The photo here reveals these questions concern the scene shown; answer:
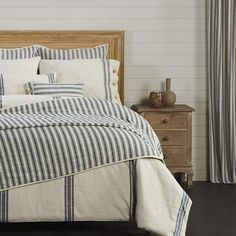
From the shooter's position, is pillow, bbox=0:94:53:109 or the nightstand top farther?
the nightstand top

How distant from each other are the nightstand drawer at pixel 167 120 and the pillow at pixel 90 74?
320 mm

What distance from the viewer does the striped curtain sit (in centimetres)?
489

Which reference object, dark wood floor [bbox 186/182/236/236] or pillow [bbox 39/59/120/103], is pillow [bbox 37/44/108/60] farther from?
dark wood floor [bbox 186/182/236/236]

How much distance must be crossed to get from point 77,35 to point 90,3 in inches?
11.9

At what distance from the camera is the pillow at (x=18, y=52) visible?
15.4ft

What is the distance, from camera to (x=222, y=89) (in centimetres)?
495

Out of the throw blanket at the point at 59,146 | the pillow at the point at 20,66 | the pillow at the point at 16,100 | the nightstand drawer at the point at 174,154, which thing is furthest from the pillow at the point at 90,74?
the throw blanket at the point at 59,146

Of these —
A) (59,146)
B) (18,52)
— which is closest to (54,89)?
(18,52)

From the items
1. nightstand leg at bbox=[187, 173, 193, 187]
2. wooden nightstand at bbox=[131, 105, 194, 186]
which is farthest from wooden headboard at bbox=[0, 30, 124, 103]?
nightstand leg at bbox=[187, 173, 193, 187]

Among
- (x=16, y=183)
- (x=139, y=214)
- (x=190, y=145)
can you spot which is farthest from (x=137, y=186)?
(x=190, y=145)

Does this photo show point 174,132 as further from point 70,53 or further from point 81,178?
point 81,178

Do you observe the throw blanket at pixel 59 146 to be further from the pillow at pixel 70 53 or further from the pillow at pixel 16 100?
the pillow at pixel 70 53

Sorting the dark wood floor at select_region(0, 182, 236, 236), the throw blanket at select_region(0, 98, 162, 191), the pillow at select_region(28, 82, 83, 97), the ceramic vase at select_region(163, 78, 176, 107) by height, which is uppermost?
the pillow at select_region(28, 82, 83, 97)

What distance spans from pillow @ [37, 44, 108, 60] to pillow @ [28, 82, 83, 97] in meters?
0.49
